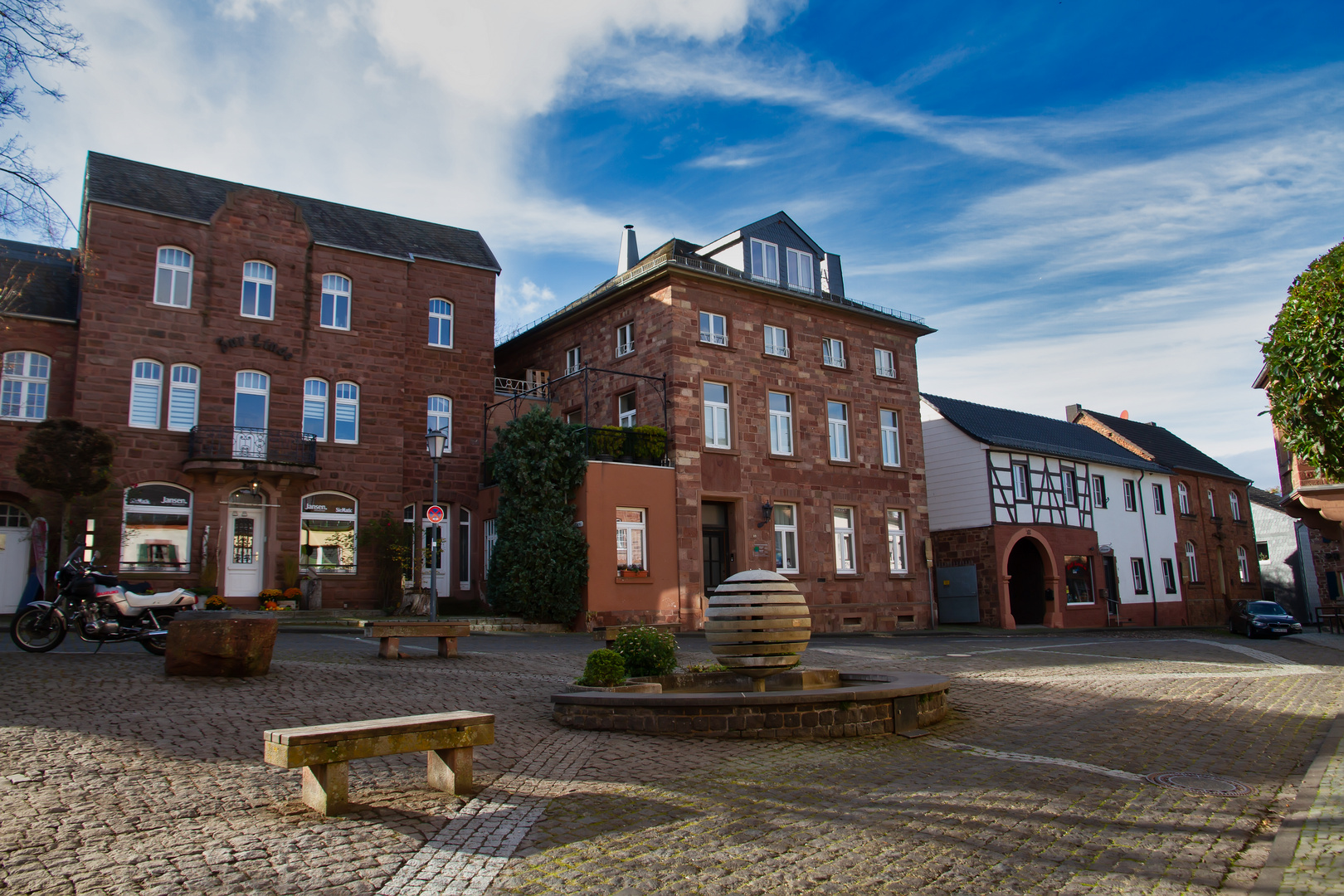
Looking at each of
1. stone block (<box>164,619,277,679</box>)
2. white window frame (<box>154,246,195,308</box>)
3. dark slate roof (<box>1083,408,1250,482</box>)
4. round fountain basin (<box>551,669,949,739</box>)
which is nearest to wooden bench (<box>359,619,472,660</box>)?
stone block (<box>164,619,277,679</box>)

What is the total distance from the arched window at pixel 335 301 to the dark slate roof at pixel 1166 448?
111 ft

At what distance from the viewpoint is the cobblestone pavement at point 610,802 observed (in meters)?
4.46

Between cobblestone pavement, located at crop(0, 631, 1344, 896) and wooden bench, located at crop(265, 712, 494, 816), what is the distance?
14cm

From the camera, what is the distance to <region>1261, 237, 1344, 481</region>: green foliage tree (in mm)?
10203

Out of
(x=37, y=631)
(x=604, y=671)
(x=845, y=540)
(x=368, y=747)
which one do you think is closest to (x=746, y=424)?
(x=845, y=540)

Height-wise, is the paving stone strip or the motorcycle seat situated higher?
the motorcycle seat

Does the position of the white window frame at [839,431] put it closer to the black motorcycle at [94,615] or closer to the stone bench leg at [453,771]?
the black motorcycle at [94,615]

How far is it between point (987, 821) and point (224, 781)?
4.60 m

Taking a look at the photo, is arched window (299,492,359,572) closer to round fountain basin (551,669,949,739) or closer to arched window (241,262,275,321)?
arched window (241,262,275,321)

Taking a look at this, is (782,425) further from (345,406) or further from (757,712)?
(757,712)

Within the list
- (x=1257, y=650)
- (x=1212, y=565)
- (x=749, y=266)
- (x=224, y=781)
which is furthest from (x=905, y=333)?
(x=224, y=781)

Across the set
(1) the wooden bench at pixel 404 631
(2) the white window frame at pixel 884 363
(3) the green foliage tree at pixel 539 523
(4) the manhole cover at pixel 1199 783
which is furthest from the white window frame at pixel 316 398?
(4) the manhole cover at pixel 1199 783

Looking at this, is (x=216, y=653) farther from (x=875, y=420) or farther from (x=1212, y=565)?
(x=1212, y=565)

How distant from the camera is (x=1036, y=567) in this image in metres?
32.6
